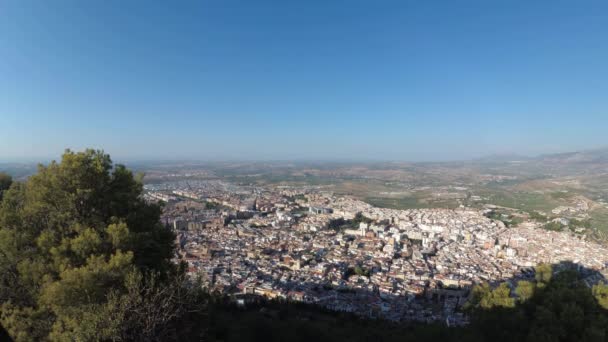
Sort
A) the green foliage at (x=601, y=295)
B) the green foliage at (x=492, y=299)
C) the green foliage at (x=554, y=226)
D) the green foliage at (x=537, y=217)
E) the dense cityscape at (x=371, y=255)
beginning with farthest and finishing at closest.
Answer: the green foliage at (x=537, y=217), the green foliage at (x=554, y=226), the dense cityscape at (x=371, y=255), the green foliage at (x=492, y=299), the green foliage at (x=601, y=295)

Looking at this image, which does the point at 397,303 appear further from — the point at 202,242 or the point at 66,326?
the point at 202,242

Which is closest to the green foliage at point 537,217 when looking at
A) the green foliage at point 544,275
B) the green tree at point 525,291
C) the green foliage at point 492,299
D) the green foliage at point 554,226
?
the green foliage at point 554,226

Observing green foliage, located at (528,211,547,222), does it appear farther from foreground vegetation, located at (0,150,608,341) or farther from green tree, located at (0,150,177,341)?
green tree, located at (0,150,177,341)

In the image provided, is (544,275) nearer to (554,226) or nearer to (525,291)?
(525,291)

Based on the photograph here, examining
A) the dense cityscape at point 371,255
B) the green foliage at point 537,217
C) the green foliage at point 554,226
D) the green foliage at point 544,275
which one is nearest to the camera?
the green foliage at point 544,275

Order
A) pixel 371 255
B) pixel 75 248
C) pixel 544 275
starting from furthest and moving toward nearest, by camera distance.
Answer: pixel 371 255 → pixel 544 275 → pixel 75 248

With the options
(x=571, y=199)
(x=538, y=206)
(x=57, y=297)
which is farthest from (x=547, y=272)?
(x=571, y=199)

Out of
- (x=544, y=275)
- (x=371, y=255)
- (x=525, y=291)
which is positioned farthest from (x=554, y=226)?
(x=525, y=291)

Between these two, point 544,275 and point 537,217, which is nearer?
point 544,275

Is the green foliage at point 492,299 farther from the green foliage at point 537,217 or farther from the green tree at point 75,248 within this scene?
the green foliage at point 537,217
